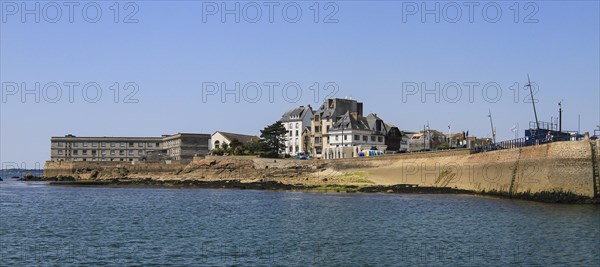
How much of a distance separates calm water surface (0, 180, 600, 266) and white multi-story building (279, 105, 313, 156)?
88.5 meters

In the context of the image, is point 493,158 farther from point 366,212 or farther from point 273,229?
point 273,229

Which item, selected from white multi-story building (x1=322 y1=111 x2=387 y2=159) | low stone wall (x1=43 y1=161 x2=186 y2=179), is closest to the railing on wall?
white multi-story building (x1=322 y1=111 x2=387 y2=159)

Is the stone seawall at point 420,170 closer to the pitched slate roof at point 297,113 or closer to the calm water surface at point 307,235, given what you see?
the calm water surface at point 307,235

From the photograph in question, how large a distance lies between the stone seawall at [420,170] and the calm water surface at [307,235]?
12.6ft

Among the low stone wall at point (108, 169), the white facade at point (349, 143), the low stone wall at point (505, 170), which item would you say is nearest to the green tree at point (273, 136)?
the white facade at point (349, 143)

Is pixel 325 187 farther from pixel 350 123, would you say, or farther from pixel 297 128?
pixel 297 128

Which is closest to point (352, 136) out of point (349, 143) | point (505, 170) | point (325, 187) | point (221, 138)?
point (349, 143)

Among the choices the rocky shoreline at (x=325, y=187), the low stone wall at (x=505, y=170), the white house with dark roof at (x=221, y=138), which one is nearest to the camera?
the low stone wall at (x=505, y=170)

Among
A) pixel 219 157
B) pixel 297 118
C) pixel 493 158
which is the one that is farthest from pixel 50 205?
pixel 297 118

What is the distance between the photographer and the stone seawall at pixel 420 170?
63562 mm

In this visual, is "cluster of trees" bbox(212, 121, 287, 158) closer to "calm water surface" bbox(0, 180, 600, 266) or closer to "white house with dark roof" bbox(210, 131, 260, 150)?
"white house with dark roof" bbox(210, 131, 260, 150)

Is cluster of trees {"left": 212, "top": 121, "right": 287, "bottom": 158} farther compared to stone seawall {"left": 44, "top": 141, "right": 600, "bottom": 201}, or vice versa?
cluster of trees {"left": 212, "top": 121, "right": 287, "bottom": 158}

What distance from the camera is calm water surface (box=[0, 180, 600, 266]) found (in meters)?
34.1

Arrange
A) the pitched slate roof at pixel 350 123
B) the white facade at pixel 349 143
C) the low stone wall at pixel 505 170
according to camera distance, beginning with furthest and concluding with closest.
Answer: the pitched slate roof at pixel 350 123
the white facade at pixel 349 143
the low stone wall at pixel 505 170
